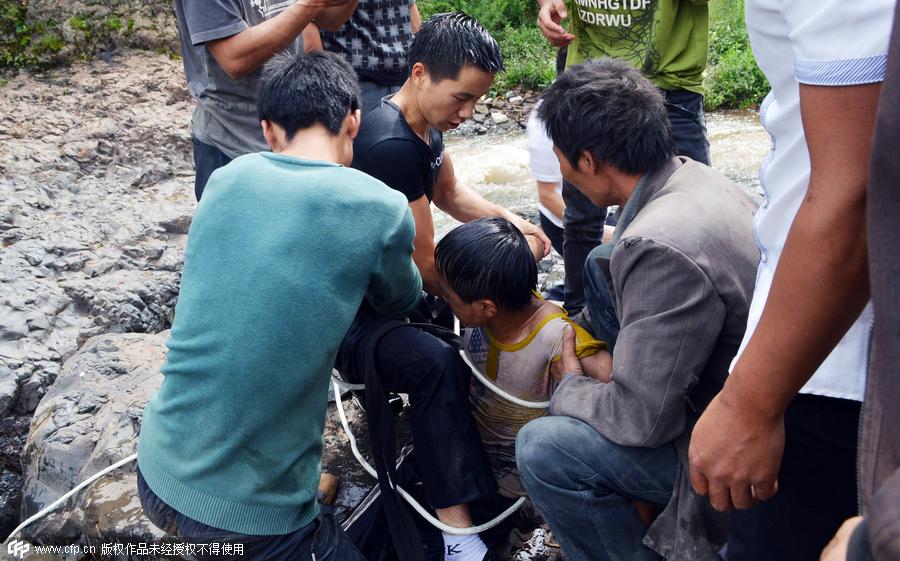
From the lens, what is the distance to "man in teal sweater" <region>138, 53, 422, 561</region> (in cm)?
211

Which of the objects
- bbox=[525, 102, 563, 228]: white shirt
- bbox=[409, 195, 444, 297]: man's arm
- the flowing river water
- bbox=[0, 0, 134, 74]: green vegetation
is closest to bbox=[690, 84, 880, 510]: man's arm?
bbox=[409, 195, 444, 297]: man's arm

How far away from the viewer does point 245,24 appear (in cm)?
320

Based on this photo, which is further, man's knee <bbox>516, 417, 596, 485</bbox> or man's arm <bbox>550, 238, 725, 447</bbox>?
man's knee <bbox>516, 417, 596, 485</bbox>

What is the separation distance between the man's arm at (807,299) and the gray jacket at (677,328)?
537mm

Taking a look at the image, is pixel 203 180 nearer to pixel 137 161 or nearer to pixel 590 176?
pixel 590 176

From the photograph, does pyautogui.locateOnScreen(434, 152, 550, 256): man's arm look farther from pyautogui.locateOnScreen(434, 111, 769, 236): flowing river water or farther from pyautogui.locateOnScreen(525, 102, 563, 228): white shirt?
pyautogui.locateOnScreen(434, 111, 769, 236): flowing river water

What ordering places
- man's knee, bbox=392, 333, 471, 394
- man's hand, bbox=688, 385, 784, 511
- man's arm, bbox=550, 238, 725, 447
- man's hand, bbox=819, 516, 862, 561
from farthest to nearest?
man's knee, bbox=392, 333, 471, 394 → man's arm, bbox=550, 238, 725, 447 → man's hand, bbox=688, 385, 784, 511 → man's hand, bbox=819, 516, 862, 561

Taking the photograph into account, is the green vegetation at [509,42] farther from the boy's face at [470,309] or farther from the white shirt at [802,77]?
the white shirt at [802,77]

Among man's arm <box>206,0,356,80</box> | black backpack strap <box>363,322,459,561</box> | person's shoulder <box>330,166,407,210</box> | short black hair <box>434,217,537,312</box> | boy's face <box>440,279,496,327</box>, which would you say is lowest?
black backpack strap <box>363,322,459,561</box>

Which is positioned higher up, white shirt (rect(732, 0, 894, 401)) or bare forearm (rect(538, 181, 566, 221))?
white shirt (rect(732, 0, 894, 401))

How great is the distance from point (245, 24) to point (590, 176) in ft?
5.07

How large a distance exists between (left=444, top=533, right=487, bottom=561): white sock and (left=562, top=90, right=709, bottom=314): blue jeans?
138 cm

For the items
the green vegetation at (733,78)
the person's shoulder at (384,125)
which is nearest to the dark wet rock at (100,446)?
the person's shoulder at (384,125)

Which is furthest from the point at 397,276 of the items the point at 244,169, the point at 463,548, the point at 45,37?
the point at 45,37
